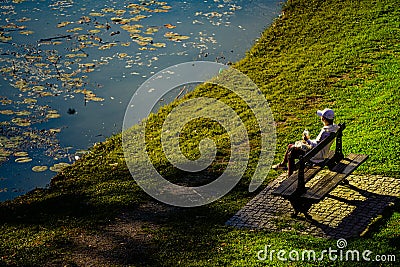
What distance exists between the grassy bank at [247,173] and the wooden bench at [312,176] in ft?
1.65

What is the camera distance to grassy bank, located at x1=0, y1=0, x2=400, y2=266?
8.79 metres

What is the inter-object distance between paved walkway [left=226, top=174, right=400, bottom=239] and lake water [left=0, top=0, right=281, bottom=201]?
15.7 feet

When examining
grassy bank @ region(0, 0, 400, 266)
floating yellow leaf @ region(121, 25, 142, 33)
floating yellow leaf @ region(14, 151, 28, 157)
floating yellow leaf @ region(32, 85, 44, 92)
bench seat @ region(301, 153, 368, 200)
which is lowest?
floating yellow leaf @ region(14, 151, 28, 157)

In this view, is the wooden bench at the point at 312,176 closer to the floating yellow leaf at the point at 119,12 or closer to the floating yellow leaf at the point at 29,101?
the floating yellow leaf at the point at 29,101

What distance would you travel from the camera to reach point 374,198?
9.66 m

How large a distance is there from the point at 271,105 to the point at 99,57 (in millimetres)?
5669

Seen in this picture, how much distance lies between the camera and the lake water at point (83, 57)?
46.1 feet

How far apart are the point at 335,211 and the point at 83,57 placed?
1059 cm

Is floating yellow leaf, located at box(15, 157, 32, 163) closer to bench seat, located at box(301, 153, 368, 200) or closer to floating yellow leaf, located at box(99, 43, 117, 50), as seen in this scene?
floating yellow leaf, located at box(99, 43, 117, 50)

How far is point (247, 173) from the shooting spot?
1148cm

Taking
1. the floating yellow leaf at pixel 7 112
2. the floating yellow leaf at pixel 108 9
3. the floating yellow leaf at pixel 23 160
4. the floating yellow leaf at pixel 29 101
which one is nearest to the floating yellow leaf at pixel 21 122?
the floating yellow leaf at pixel 7 112

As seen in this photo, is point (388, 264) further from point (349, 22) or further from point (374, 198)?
point (349, 22)

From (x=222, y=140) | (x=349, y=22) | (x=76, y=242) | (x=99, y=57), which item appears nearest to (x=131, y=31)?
(x=99, y=57)

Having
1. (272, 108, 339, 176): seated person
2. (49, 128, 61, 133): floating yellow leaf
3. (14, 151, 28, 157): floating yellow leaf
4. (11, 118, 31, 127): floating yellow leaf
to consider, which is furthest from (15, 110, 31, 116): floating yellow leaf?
(272, 108, 339, 176): seated person
